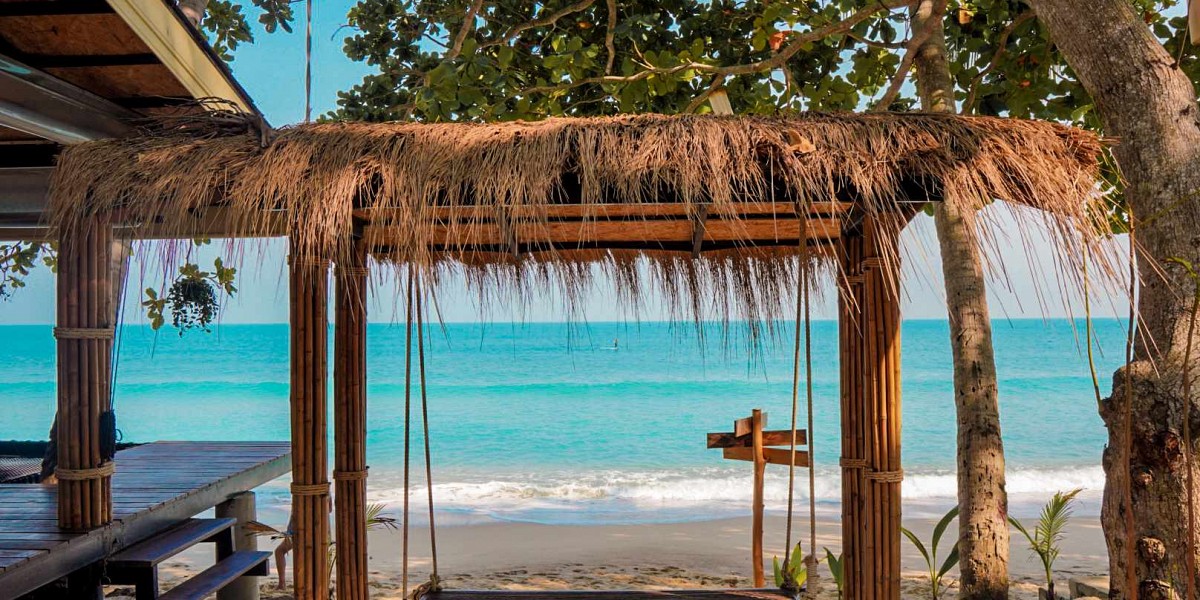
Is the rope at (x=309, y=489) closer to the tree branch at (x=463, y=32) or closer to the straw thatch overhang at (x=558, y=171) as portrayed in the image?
the straw thatch overhang at (x=558, y=171)

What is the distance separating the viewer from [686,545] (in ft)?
27.0

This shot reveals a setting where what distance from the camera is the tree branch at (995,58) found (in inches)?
172

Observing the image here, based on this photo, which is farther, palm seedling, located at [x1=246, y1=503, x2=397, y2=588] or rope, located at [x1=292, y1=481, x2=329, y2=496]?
palm seedling, located at [x1=246, y1=503, x2=397, y2=588]

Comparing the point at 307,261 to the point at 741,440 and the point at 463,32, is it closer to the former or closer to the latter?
the point at 741,440

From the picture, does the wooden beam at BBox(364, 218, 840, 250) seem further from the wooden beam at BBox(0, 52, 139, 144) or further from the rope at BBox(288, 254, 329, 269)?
the wooden beam at BBox(0, 52, 139, 144)

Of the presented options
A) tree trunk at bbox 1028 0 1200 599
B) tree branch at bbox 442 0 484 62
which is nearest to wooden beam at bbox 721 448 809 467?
tree trunk at bbox 1028 0 1200 599

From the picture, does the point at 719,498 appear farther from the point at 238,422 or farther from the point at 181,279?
the point at 238,422

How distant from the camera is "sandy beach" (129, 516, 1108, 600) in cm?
618

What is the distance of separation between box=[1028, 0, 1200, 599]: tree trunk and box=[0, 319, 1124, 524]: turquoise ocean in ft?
24.5

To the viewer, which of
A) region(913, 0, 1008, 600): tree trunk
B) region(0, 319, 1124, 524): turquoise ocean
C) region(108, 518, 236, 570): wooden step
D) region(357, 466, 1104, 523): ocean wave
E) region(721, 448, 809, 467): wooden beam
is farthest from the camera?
region(0, 319, 1124, 524): turquoise ocean

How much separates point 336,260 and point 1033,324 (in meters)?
31.6

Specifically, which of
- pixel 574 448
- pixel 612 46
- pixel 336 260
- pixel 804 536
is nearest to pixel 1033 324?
pixel 574 448

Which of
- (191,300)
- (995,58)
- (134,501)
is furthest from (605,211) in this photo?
(191,300)

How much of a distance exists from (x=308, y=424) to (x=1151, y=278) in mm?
2865
